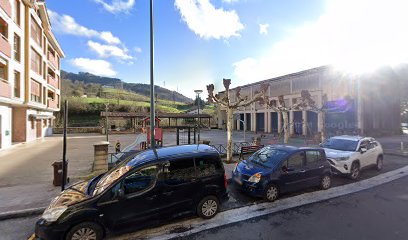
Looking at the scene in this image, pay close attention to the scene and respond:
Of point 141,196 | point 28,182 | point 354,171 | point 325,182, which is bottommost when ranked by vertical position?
point 28,182

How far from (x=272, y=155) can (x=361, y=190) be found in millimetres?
3515

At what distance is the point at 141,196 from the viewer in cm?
433

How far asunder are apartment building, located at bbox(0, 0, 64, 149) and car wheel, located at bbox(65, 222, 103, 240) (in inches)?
593

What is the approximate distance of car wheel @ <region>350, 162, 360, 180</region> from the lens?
8371 mm

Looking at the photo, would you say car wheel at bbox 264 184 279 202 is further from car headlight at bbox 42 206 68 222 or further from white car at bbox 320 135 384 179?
car headlight at bbox 42 206 68 222

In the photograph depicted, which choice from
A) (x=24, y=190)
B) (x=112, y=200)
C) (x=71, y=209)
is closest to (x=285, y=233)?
(x=112, y=200)

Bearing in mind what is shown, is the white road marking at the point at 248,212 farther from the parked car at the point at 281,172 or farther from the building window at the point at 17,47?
the building window at the point at 17,47

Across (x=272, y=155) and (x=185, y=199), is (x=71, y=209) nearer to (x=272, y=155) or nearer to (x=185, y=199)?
(x=185, y=199)

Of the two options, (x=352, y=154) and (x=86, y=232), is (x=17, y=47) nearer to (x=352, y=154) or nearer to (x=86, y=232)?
(x=86, y=232)

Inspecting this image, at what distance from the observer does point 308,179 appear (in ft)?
22.5

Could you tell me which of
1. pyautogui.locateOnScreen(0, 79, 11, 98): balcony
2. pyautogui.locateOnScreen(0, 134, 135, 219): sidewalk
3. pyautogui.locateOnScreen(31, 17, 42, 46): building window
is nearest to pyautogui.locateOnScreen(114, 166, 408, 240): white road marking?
pyautogui.locateOnScreen(0, 134, 135, 219): sidewalk

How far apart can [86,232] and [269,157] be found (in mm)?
5436

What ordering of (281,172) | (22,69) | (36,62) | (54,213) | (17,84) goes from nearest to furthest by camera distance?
1. (54,213)
2. (281,172)
3. (17,84)
4. (22,69)
5. (36,62)

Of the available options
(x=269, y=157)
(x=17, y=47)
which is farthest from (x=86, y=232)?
(x=17, y=47)
